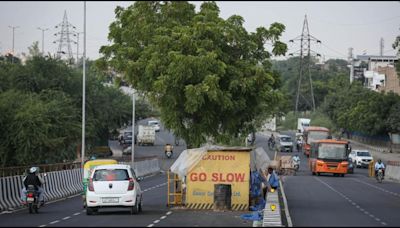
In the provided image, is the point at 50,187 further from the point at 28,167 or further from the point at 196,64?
the point at 196,64

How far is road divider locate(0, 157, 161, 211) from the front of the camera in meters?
30.2

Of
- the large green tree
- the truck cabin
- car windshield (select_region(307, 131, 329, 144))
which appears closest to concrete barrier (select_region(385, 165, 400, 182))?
the truck cabin

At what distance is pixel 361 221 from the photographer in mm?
24766

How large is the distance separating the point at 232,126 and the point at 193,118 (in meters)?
1.77

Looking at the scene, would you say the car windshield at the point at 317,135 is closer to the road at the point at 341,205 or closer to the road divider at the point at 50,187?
the road at the point at 341,205

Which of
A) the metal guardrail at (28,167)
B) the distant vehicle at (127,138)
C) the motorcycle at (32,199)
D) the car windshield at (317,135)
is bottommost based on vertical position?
the motorcycle at (32,199)

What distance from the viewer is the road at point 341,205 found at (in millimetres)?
24734

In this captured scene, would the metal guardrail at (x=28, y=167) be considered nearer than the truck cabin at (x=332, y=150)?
Yes

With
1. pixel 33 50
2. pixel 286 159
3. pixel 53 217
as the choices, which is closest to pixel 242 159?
pixel 53 217

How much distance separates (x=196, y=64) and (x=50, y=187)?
32.8 feet

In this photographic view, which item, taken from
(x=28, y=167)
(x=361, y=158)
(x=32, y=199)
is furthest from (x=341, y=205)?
(x=361, y=158)

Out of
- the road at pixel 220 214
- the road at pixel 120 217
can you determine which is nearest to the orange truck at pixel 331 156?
the road at pixel 220 214

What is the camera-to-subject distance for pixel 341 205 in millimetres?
33406

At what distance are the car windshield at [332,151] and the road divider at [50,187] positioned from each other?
1065 inches
